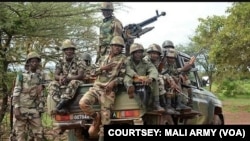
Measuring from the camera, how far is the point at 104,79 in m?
7.34

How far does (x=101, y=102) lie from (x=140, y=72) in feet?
2.43

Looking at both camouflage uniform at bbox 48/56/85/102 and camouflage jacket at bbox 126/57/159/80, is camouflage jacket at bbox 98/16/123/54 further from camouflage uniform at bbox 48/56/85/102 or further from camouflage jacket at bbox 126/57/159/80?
camouflage jacket at bbox 126/57/159/80

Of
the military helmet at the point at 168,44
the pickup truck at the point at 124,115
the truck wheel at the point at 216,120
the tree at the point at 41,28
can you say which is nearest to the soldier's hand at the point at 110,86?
the pickup truck at the point at 124,115

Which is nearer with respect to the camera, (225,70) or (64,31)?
(64,31)

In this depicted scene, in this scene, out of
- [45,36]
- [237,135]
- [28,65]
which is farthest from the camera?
[45,36]

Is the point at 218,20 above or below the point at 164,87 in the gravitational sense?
above

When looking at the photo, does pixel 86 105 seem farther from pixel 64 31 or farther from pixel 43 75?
pixel 64 31

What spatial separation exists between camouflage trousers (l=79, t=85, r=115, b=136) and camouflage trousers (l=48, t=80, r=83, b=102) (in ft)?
1.27

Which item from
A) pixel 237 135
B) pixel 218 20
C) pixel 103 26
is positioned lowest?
pixel 237 135

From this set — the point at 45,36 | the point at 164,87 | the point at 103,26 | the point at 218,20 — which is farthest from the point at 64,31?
the point at 218,20

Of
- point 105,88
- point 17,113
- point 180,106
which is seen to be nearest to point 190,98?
point 180,106

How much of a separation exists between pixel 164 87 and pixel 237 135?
1988 mm

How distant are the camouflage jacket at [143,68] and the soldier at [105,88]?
0.10 m

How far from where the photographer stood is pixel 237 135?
20.1 feet
